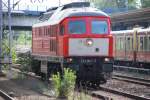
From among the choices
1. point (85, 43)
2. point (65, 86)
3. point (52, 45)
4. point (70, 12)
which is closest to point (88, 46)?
point (85, 43)

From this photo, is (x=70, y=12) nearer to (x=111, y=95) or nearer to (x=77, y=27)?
(x=77, y=27)

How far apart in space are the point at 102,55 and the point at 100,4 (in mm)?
84182

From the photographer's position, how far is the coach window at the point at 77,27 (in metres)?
20.4

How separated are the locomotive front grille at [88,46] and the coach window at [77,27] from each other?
1.25ft

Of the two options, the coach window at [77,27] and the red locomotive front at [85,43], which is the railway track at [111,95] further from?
the coach window at [77,27]

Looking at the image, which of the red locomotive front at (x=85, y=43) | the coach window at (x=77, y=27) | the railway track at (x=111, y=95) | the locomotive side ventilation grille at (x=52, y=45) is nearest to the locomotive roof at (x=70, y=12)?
the red locomotive front at (x=85, y=43)

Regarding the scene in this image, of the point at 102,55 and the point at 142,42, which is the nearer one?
the point at 102,55

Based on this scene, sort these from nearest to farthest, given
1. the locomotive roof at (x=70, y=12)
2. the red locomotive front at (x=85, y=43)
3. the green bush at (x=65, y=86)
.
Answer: the green bush at (x=65, y=86) → the red locomotive front at (x=85, y=43) → the locomotive roof at (x=70, y=12)

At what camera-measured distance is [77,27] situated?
2053 cm

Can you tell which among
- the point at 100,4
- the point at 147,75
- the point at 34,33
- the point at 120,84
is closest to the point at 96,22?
the point at 120,84

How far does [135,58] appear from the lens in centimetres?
3356

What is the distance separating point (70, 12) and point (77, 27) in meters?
0.68

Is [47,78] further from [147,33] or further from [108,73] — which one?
[147,33]

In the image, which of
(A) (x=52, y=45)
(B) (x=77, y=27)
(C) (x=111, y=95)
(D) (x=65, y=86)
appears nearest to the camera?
(D) (x=65, y=86)
